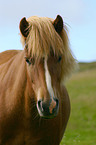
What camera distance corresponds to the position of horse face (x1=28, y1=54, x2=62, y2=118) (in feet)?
10.0

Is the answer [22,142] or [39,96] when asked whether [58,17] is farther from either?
[22,142]

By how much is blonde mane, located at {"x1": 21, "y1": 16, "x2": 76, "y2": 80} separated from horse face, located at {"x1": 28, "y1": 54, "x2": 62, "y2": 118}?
13 centimetres

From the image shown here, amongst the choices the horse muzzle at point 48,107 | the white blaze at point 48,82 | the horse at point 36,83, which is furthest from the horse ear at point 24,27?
the horse muzzle at point 48,107

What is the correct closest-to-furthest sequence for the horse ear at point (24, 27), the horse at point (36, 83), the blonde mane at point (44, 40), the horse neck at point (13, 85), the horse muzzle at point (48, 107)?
the horse muzzle at point (48, 107)
the horse at point (36, 83)
the blonde mane at point (44, 40)
the horse ear at point (24, 27)
the horse neck at point (13, 85)

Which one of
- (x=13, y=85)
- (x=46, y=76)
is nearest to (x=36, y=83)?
(x=46, y=76)

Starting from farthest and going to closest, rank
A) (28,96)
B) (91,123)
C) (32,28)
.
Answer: (91,123) < (28,96) < (32,28)

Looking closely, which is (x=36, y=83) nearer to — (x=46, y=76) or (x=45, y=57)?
(x=46, y=76)

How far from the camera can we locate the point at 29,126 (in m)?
3.87

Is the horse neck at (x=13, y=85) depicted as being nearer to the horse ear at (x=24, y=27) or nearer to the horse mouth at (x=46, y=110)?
the horse ear at (x=24, y=27)

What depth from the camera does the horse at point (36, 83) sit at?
10.7 ft

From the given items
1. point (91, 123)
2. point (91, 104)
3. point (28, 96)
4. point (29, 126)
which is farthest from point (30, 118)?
point (91, 104)

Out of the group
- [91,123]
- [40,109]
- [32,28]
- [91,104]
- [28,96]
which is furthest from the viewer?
[91,104]

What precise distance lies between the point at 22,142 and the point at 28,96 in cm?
80

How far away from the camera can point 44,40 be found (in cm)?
343
